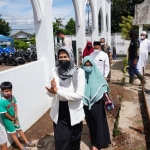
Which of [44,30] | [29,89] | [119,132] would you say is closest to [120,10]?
[44,30]

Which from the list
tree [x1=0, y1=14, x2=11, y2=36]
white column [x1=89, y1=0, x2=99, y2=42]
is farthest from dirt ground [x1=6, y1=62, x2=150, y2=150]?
tree [x1=0, y1=14, x2=11, y2=36]

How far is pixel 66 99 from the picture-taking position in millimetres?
2105

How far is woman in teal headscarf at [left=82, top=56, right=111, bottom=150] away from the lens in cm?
261

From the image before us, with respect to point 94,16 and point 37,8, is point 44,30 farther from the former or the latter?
point 94,16

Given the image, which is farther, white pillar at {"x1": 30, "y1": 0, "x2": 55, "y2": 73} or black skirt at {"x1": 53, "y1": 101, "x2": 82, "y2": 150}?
white pillar at {"x1": 30, "y1": 0, "x2": 55, "y2": 73}

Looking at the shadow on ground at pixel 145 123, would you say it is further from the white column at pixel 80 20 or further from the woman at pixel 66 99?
the white column at pixel 80 20

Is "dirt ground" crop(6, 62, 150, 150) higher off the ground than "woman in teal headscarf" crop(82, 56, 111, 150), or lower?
lower

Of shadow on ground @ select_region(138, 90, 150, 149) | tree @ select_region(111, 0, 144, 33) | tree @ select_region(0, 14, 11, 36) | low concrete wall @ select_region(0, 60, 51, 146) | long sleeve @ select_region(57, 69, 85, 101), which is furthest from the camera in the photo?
tree @ select_region(0, 14, 11, 36)

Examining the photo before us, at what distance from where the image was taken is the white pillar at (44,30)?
4141 mm

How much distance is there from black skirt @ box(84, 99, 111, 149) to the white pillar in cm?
210

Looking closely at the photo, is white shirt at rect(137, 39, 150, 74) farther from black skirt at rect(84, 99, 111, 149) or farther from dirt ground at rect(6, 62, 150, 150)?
black skirt at rect(84, 99, 111, 149)

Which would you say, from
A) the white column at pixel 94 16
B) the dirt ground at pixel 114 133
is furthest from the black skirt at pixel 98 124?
the white column at pixel 94 16

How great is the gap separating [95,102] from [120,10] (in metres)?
31.8

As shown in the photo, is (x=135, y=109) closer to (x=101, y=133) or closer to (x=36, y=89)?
(x=101, y=133)
